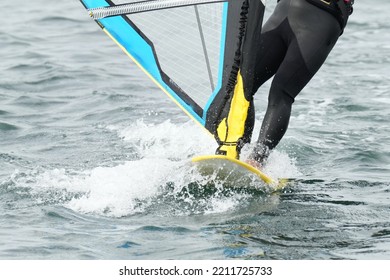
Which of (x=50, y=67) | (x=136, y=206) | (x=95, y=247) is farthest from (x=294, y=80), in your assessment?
(x=50, y=67)

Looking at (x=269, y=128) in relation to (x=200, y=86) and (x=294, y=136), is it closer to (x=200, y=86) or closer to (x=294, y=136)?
(x=200, y=86)

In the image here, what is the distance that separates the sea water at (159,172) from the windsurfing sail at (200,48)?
475 mm

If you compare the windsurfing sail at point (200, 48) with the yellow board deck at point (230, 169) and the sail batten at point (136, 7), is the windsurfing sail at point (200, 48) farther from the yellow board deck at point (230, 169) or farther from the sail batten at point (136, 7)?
the yellow board deck at point (230, 169)

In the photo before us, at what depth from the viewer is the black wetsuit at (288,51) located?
5992 mm

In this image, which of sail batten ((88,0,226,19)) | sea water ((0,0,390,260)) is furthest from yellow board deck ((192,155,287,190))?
sail batten ((88,0,226,19))

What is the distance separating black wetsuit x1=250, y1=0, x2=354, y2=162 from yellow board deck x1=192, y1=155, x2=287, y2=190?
0.19 metres

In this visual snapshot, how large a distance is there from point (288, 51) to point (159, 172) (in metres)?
1.31

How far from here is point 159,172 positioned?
6238mm

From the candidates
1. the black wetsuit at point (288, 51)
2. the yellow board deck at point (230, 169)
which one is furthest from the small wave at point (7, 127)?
the black wetsuit at point (288, 51)

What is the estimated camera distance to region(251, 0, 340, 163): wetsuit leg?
5.99 meters

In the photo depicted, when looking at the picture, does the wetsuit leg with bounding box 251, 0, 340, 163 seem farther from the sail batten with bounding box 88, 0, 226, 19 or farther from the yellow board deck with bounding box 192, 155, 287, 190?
the sail batten with bounding box 88, 0, 226, 19

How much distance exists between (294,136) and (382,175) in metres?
1.26

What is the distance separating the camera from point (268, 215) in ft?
18.5

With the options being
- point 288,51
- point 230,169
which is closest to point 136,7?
point 288,51
